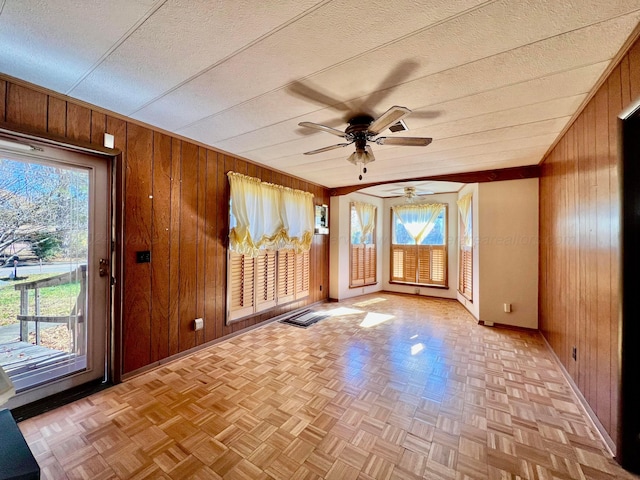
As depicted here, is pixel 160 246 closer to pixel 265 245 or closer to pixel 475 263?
pixel 265 245

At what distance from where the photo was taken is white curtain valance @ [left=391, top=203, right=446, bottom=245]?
5758 mm

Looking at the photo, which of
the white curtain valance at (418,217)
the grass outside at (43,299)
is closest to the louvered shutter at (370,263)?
the white curtain valance at (418,217)

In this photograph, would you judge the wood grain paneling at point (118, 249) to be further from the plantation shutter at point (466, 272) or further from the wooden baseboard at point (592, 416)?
the plantation shutter at point (466, 272)

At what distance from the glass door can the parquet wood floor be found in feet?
1.12

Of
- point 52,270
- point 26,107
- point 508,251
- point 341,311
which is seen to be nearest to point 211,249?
point 52,270

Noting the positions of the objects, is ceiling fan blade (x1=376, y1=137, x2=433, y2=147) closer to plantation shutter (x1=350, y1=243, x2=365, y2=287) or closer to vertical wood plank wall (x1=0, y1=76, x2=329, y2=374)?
vertical wood plank wall (x1=0, y1=76, x2=329, y2=374)

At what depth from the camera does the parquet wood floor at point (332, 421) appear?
1458 millimetres

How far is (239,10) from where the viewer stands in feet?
4.07

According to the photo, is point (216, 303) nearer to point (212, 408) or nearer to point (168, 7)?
point (212, 408)

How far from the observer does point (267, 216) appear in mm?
3785

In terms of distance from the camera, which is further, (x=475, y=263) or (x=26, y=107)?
(x=475, y=263)

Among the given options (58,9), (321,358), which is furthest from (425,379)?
(58,9)

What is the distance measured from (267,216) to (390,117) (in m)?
2.44

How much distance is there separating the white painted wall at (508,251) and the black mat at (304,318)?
255 cm
